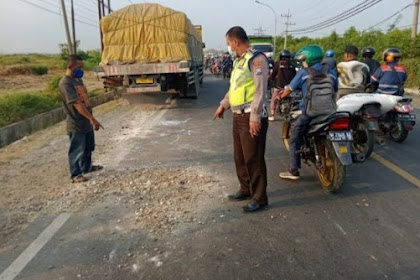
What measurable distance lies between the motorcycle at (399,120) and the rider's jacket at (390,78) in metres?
0.32

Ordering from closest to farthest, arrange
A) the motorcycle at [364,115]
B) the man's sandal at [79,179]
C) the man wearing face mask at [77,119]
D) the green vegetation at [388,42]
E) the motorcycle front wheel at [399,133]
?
the man wearing face mask at [77,119] < the man's sandal at [79,179] < the motorcycle at [364,115] < the motorcycle front wheel at [399,133] < the green vegetation at [388,42]

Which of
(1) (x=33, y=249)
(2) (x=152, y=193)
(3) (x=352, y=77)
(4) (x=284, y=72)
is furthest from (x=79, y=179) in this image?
(4) (x=284, y=72)

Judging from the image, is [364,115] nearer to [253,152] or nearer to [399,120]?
[399,120]

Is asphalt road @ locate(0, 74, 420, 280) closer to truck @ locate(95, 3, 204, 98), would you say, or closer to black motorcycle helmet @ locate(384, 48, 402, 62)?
black motorcycle helmet @ locate(384, 48, 402, 62)

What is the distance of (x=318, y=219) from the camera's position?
3986mm

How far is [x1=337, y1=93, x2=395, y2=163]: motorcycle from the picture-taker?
19.5ft

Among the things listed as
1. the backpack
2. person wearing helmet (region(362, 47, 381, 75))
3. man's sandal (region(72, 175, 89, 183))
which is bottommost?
man's sandal (region(72, 175, 89, 183))

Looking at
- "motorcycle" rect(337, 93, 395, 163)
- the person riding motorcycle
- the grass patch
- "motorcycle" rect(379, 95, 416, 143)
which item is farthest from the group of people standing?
the grass patch

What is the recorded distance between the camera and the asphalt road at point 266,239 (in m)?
3.07

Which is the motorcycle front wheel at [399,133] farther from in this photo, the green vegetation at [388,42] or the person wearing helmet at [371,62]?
the green vegetation at [388,42]

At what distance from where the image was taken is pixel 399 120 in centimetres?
700

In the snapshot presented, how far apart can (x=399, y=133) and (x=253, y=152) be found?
4.20 metres

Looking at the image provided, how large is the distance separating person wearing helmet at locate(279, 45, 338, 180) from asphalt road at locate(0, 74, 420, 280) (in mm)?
235

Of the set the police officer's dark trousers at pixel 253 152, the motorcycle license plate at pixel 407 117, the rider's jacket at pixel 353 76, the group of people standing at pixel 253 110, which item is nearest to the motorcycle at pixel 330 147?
the group of people standing at pixel 253 110
